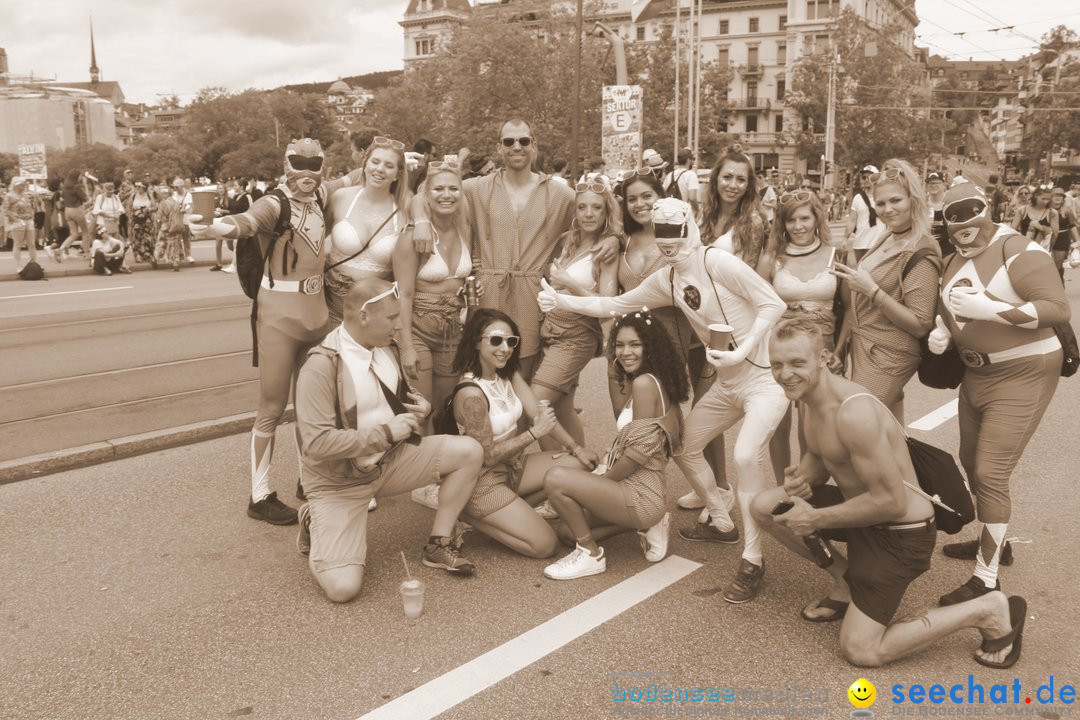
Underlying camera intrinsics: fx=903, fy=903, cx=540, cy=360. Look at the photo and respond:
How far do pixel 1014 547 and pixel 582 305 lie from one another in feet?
8.27

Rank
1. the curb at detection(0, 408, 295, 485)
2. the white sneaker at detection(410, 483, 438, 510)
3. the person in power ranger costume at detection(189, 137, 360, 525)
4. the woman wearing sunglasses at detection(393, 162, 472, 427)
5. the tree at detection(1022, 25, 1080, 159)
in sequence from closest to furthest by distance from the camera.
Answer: the person in power ranger costume at detection(189, 137, 360, 525), the woman wearing sunglasses at detection(393, 162, 472, 427), the white sneaker at detection(410, 483, 438, 510), the curb at detection(0, 408, 295, 485), the tree at detection(1022, 25, 1080, 159)

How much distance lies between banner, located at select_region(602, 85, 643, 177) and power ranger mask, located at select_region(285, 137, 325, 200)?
1226 cm

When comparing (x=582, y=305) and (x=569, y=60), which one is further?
(x=569, y=60)

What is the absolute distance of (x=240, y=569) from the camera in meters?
4.26

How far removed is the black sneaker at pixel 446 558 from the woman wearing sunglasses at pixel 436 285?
3.25 feet

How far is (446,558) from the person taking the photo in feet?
13.9

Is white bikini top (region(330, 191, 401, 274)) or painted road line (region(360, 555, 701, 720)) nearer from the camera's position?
painted road line (region(360, 555, 701, 720))

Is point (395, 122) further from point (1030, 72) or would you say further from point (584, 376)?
point (1030, 72)

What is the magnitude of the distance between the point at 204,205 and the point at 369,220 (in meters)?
0.89

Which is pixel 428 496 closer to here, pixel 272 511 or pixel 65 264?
pixel 272 511

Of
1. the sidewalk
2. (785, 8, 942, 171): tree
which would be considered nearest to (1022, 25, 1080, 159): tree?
(785, 8, 942, 171): tree

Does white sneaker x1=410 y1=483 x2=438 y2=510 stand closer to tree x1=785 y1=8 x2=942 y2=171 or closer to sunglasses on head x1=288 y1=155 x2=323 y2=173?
sunglasses on head x1=288 y1=155 x2=323 y2=173

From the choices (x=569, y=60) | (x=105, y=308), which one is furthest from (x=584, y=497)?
(x=569, y=60)

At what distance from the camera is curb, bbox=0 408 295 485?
553cm
